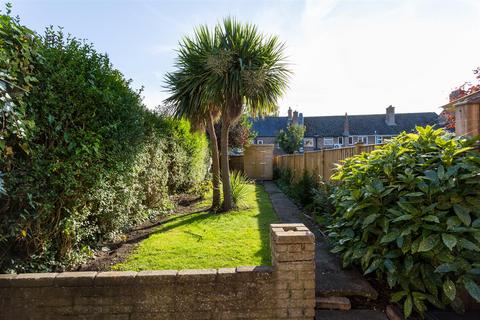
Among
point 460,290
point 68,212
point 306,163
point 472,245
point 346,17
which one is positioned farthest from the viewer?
point 306,163

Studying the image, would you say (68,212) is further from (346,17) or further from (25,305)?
(346,17)

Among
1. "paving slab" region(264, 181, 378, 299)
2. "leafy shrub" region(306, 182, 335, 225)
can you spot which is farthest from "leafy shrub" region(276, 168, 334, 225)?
"paving slab" region(264, 181, 378, 299)

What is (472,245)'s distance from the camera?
1963 mm

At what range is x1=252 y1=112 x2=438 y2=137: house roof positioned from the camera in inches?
1272

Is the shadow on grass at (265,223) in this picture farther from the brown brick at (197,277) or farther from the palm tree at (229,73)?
the palm tree at (229,73)

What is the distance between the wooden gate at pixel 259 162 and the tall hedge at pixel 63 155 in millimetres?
10111

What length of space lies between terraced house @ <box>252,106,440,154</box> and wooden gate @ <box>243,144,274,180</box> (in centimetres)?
1767

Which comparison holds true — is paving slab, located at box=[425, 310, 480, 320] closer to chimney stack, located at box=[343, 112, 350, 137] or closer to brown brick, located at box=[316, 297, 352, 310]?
brown brick, located at box=[316, 297, 352, 310]

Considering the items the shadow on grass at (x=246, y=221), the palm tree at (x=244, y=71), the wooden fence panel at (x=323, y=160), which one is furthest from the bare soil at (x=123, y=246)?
the wooden fence panel at (x=323, y=160)

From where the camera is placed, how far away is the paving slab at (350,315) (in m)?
Result: 2.19

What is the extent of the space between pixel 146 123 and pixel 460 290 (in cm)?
470

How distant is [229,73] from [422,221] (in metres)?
4.23

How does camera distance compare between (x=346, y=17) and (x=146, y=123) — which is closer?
(x=346, y=17)

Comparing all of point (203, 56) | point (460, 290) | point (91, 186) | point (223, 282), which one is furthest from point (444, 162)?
point (203, 56)
